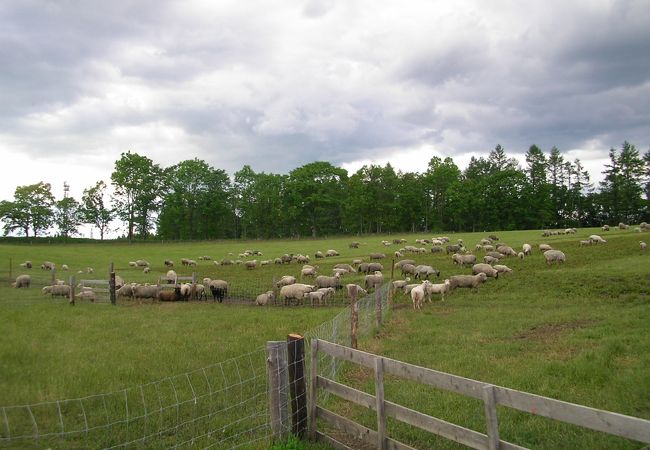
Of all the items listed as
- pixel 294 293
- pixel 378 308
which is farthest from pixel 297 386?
pixel 294 293

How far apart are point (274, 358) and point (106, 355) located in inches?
285

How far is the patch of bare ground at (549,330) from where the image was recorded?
1471cm


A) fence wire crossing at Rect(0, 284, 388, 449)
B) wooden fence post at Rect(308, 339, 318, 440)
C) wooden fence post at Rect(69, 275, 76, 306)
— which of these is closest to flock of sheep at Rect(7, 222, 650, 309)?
wooden fence post at Rect(69, 275, 76, 306)

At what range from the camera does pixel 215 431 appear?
7.73 m

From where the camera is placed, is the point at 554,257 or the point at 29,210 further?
the point at 29,210

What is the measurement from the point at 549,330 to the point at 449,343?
388 cm

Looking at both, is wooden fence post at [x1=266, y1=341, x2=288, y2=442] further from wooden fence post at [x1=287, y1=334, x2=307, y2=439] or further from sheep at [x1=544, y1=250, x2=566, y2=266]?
sheep at [x1=544, y1=250, x2=566, y2=266]

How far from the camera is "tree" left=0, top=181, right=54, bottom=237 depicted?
95625 mm

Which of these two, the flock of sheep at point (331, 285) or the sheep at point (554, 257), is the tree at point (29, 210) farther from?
the sheep at point (554, 257)

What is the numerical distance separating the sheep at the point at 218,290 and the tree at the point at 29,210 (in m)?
84.3

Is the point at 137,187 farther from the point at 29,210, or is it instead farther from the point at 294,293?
the point at 294,293

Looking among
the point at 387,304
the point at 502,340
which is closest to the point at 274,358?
the point at 502,340

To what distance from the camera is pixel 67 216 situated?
10631 centimetres

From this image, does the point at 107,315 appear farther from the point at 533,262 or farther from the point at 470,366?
the point at 533,262
